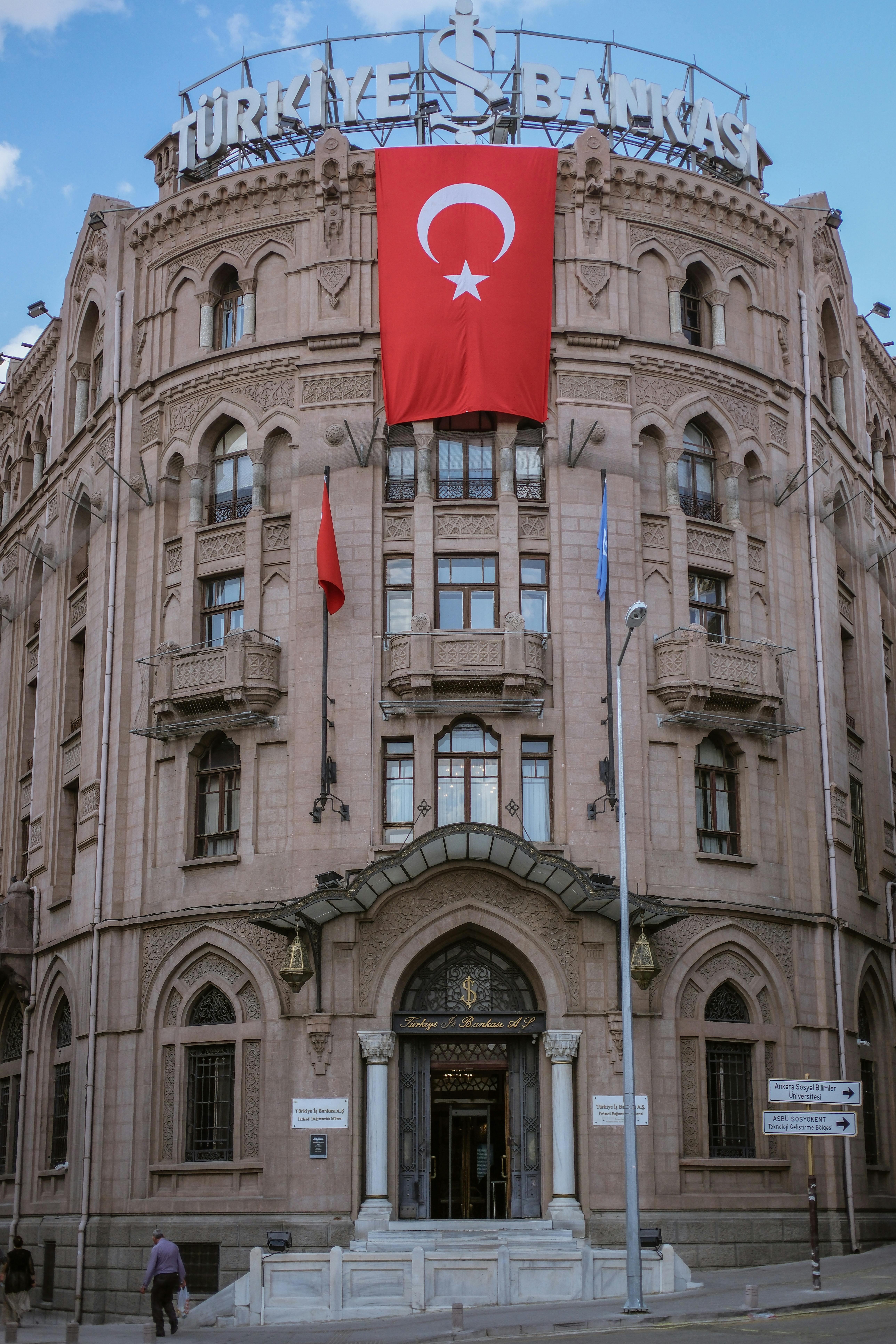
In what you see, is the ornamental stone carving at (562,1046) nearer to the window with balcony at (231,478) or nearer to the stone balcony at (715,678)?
the stone balcony at (715,678)

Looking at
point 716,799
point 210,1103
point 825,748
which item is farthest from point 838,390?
point 210,1103

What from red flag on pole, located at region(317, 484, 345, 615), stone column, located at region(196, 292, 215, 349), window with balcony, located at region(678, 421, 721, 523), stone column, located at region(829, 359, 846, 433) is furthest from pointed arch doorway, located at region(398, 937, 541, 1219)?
stone column, located at region(829, 359, 846, 433)

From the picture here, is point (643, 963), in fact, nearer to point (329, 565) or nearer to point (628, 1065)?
point (628, 1065)

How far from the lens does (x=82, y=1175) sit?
39.7 meters

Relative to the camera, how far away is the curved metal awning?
1416 inches

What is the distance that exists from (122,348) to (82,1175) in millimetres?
21806

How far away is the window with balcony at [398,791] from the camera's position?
128ft

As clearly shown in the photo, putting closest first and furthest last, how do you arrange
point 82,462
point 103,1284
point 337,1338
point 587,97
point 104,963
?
point 337,1338 < point 103,1284 < point 104,963 < point 587,97 < point 82,462

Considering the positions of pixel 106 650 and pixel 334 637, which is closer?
pixel 334 637

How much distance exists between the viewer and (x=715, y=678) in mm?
40125

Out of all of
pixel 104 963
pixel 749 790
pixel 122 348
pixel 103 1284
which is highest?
pixel 122 348

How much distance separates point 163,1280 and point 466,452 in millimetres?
20793

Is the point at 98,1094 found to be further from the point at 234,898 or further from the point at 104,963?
the point at 234,898

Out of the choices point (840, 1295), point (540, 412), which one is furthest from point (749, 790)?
point (840, 1295)
